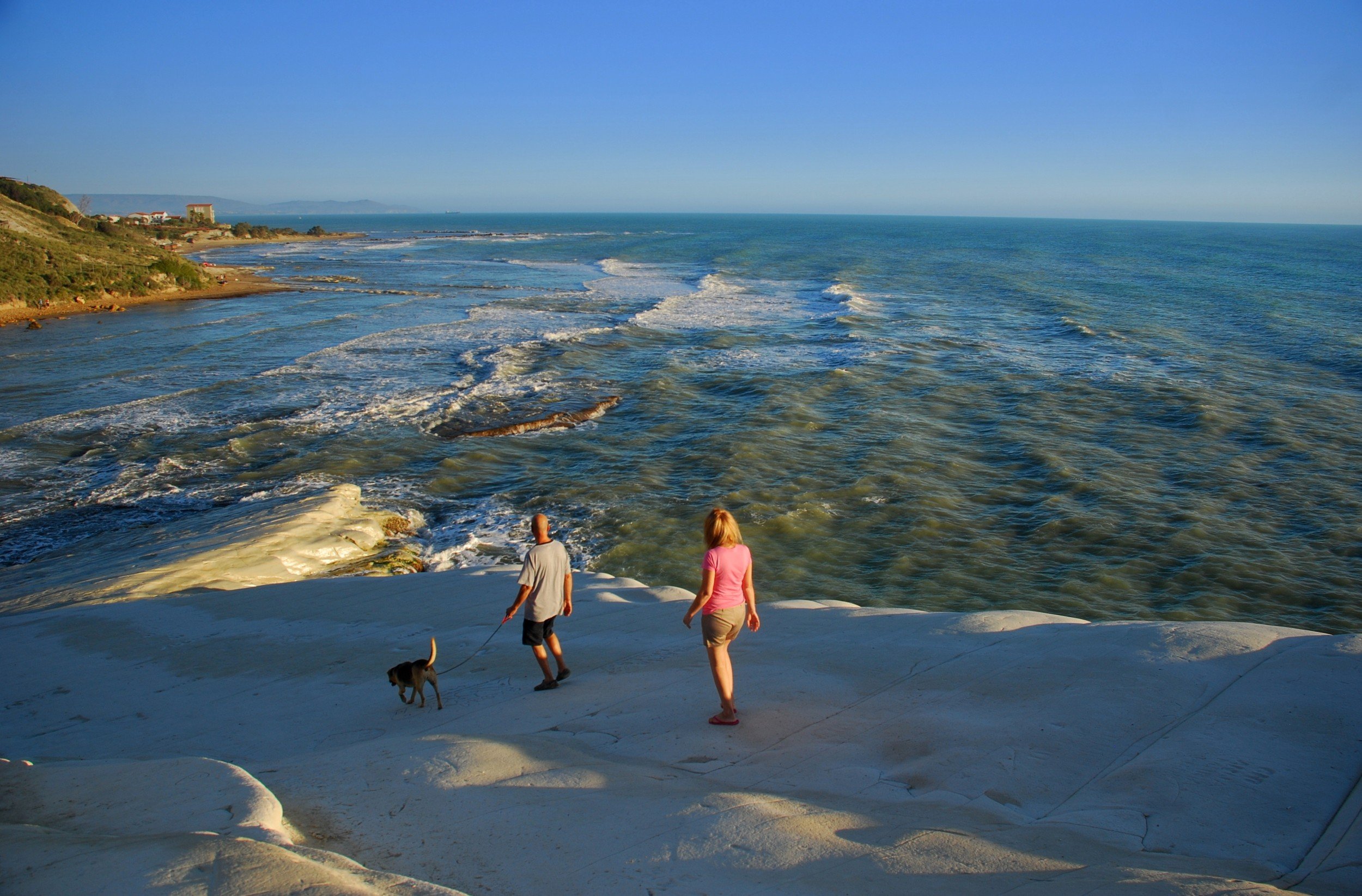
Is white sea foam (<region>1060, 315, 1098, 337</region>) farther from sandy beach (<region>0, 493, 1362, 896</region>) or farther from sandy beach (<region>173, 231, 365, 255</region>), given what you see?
sandy beach (<region>173, 231, 365, 255</region>)

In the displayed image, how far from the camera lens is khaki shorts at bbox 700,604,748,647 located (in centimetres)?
550

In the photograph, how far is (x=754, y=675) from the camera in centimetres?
672

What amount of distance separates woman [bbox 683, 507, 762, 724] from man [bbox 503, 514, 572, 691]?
4.59ft

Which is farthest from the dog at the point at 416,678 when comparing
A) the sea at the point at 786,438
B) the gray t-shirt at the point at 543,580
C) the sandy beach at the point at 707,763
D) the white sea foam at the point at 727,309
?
the white sea foam at the point at 727,309

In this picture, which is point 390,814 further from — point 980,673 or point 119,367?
point 119,367

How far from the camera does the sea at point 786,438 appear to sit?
40.0ft

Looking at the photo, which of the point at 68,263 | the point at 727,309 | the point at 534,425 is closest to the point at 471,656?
the point at 534,425

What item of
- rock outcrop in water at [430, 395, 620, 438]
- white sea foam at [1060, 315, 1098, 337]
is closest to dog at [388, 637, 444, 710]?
rock outcrop in water at [430, 395, 620, 438]

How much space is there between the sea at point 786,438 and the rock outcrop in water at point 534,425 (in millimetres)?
357

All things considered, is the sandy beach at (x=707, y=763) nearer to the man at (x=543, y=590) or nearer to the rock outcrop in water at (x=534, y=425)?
the man at (x=543, y=590)

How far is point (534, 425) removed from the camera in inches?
757

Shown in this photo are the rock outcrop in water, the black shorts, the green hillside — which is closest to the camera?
the black shorts

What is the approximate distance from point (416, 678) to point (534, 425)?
42.8 feet

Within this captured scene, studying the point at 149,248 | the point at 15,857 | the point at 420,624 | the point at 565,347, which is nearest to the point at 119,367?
the point at 565,347
